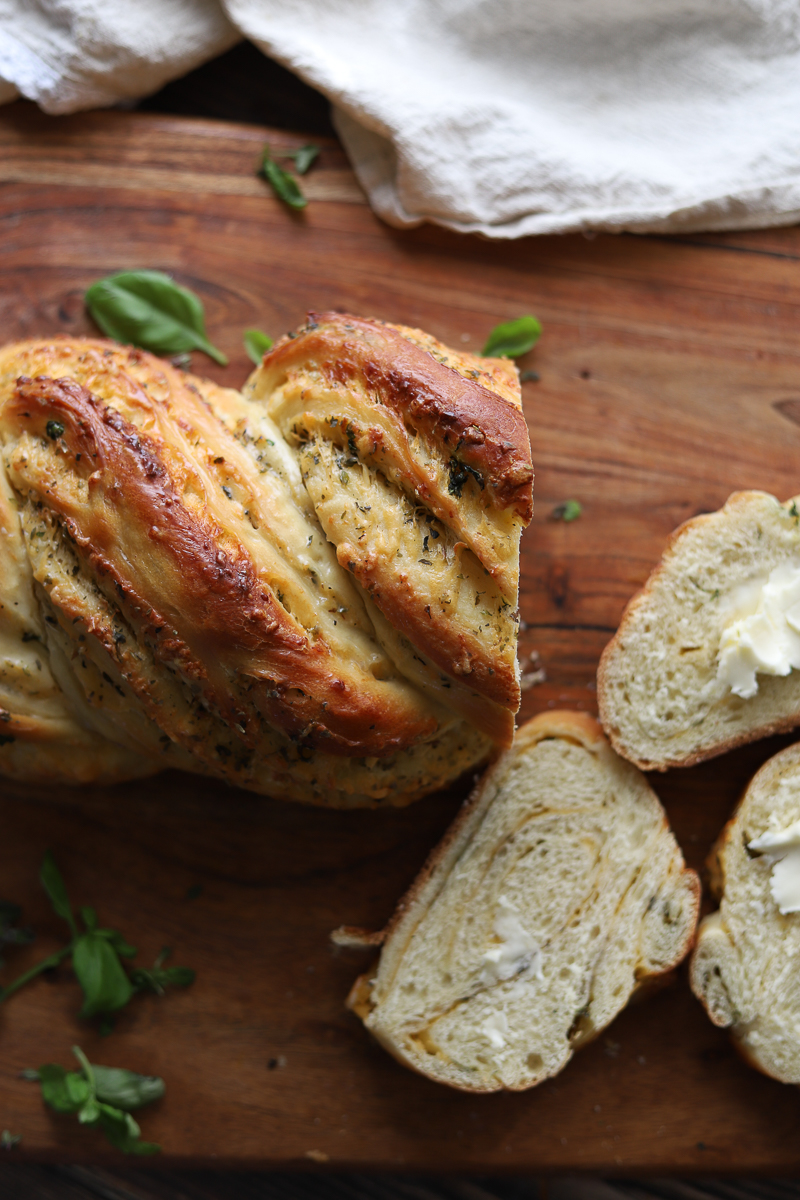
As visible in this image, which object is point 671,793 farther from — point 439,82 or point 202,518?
point 439,82

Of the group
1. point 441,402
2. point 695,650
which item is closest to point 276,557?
point 441,402

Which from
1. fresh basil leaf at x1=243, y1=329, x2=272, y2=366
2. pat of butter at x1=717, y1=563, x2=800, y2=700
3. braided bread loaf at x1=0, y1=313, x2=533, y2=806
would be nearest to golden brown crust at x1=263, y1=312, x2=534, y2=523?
braided bread loaf at x1=0, y1=313, x2=533, y2=806

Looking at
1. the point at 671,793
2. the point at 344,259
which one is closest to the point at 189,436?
the point at 344,259

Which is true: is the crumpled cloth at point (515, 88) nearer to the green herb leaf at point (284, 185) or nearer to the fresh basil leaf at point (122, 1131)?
the green herb leaf at point (284, 185)

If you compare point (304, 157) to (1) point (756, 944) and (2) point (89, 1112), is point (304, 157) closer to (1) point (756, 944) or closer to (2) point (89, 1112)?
(1) point (756, 944)

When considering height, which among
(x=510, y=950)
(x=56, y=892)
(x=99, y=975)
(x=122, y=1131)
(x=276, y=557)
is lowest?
(x=510, y=950)

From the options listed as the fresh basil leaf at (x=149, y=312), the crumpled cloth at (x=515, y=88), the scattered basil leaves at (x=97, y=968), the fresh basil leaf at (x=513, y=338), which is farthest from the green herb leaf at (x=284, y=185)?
the scattered basil leaves at (x=97, y=968)

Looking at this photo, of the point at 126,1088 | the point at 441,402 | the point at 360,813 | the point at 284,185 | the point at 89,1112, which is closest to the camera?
the point at 441,402
